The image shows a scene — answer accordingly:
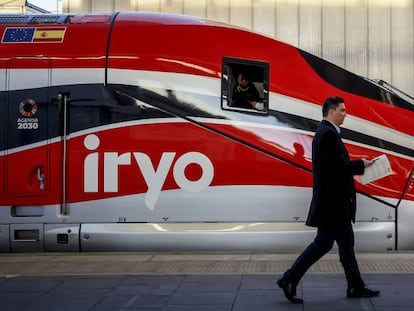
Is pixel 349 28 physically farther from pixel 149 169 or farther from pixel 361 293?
pixel 361 293

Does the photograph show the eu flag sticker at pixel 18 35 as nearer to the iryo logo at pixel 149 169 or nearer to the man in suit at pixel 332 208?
the iryo logo at pixel 149 169

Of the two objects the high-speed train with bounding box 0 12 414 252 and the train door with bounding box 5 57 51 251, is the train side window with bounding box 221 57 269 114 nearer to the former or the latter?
the high-speed train with bounding box 0 12 414 252

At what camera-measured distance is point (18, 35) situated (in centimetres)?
740

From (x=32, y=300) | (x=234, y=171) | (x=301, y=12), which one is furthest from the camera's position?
(x=301, y=12)

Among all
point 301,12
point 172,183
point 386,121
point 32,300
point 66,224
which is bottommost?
point 32,300

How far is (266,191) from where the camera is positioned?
6957mm

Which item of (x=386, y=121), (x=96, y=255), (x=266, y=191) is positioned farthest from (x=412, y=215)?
(x=96, y=255)

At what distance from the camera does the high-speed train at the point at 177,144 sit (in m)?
6.96

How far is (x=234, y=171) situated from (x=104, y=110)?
1.61m

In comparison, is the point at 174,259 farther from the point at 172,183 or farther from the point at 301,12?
the point at 301,12

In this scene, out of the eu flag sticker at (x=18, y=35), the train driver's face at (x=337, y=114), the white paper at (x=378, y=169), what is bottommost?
the white paper at (x=378, y=169)

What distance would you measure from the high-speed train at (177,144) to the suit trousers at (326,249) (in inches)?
59.6

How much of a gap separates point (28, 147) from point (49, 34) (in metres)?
1.35

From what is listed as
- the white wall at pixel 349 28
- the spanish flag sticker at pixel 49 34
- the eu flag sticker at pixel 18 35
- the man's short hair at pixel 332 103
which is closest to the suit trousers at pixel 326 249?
the man's short hair at pixel 332 103
